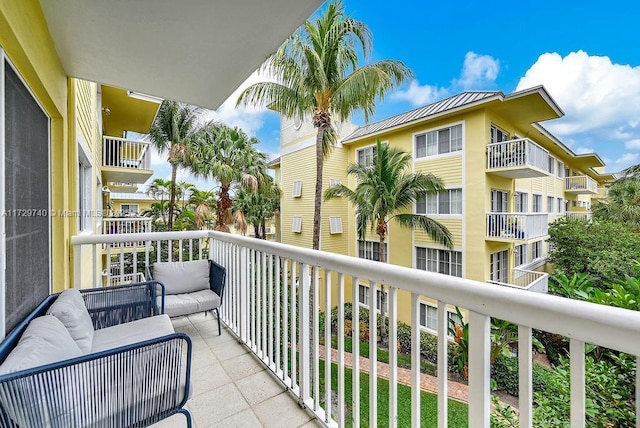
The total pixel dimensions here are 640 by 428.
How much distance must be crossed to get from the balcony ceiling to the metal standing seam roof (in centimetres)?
844

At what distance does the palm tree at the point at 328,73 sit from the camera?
7.98 m

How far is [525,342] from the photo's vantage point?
84 centimetres

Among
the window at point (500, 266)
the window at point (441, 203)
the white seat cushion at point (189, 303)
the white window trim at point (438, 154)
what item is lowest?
the window at point (500, 266)

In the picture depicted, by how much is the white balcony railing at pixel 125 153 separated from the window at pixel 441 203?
8373 mm

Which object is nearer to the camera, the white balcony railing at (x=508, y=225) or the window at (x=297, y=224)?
the white balcony railing at (x=508, y=225)

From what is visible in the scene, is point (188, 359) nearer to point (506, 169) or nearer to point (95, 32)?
point (95, 32)

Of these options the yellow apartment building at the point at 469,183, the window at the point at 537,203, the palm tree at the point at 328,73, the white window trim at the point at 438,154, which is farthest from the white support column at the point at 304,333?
the window at the point at 537,203

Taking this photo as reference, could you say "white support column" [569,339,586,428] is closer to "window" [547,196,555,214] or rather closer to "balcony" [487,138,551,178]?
"balcony" [487,138,551,178]

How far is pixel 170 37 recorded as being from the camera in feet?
Result: 6.34

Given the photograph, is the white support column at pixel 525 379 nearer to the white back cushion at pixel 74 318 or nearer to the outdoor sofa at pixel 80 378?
the outdoor sofa at pixel 80 378

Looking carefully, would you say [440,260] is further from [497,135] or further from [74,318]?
[74,318]

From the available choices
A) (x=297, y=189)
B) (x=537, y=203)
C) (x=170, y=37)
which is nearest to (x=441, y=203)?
(x=537, y=203)

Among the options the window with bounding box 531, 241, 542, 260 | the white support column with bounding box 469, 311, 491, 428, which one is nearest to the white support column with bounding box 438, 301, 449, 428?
the white support column with bounding box 469, 311, 491, 428

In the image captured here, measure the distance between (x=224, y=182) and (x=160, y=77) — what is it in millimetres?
8929
